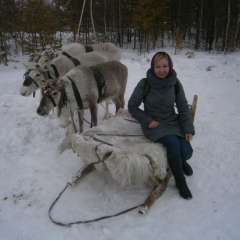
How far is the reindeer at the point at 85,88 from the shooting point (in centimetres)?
374

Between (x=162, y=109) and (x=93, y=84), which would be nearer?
(x=162, y=109)

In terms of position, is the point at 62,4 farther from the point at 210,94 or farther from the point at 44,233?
the point at 44,233

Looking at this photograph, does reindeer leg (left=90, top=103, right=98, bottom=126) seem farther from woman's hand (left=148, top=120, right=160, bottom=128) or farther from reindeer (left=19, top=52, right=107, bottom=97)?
woman's hand (left=148, top=120, right=160, bottom=128)

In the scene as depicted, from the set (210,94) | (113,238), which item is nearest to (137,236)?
(113,238)

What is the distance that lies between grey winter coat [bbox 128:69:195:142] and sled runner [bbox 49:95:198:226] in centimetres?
23

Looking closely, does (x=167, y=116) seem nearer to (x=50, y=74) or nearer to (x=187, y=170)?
(x=187, y=170)

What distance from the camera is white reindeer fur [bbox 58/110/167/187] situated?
97.6 inches

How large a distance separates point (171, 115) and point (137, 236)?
1.58m

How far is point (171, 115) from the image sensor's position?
3.11 m

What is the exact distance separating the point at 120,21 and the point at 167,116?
17.8 metres

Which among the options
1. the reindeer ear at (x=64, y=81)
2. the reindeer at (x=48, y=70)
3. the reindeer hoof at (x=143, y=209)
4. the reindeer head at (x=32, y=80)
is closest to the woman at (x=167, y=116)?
the reindeer hoof at (x=143, y=209)

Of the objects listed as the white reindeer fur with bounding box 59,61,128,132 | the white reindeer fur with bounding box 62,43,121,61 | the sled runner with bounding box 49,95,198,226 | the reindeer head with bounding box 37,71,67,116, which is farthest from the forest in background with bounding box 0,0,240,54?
the sled runner with bounding box 49,95,198,226

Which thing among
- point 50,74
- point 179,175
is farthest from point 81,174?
point 50,74

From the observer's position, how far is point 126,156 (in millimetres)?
2492
